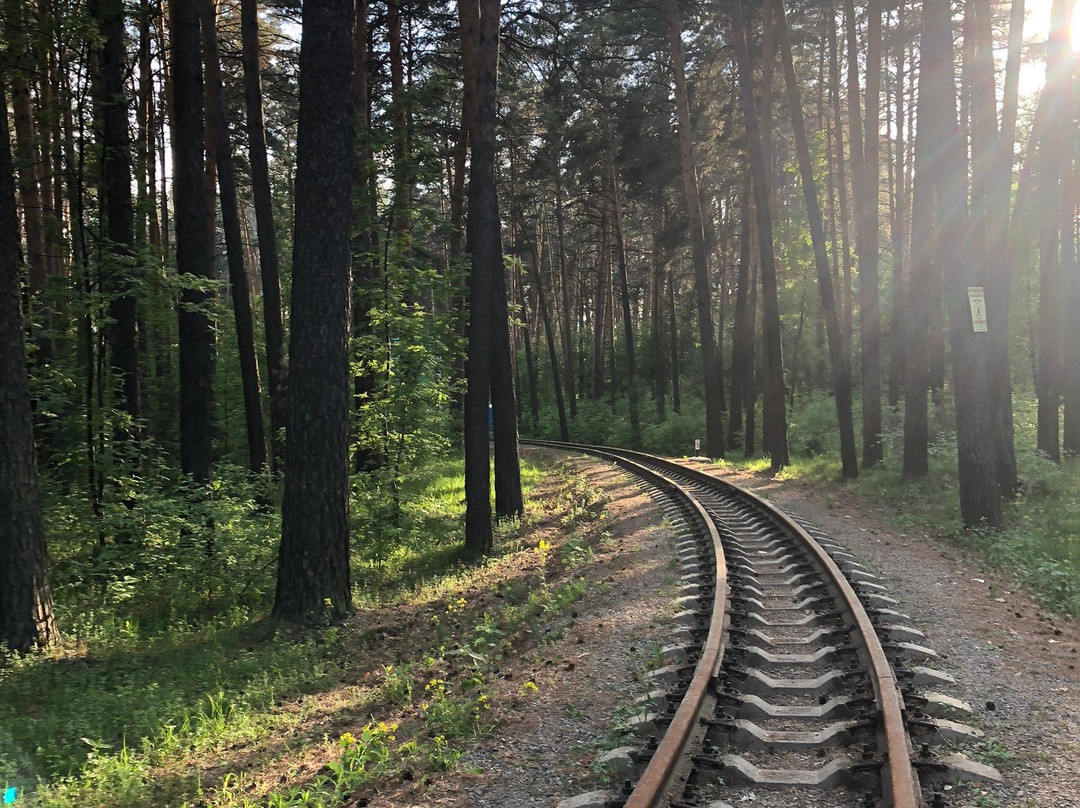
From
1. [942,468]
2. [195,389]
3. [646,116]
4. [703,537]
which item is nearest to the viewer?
[703,537]

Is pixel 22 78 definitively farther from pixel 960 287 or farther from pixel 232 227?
pixel 960 287

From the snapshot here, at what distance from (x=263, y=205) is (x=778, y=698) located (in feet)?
41.9

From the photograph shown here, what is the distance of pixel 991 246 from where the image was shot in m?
11.2

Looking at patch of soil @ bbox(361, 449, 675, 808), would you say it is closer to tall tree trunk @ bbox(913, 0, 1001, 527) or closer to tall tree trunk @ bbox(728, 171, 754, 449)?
tall tree trunk @ bbox(913, 0, 1001, 527)

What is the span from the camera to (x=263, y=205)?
13.7 meters

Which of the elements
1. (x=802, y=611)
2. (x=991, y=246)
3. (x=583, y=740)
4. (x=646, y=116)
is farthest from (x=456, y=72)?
(x=583, y=740)

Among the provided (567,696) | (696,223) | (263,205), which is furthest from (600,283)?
(567,696)

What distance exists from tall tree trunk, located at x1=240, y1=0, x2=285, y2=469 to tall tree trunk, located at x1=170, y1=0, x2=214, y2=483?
84.7 inches

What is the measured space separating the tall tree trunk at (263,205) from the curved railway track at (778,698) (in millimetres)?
9433

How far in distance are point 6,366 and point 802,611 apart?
7.81 meters

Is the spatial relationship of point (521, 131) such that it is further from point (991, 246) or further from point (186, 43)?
point (991, 246)

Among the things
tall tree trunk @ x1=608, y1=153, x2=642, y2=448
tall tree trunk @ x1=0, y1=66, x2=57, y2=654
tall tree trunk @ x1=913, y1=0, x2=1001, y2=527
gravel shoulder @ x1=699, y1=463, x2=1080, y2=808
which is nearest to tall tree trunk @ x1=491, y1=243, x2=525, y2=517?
gravel shoulder @ x1=699, y1=463, x2=1080, y2=808

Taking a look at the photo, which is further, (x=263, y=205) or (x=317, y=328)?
(x=263, y=205)

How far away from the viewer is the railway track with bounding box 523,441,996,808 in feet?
12.0
